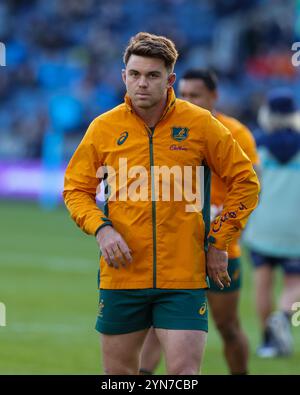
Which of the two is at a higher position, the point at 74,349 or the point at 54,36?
the point at 54,36

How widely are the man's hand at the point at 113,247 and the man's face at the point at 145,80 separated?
2.30 feet

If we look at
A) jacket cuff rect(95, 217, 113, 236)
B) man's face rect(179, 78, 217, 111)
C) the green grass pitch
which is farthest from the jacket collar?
the green grass pitch

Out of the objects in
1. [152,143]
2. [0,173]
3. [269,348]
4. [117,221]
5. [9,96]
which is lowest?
[269,348]

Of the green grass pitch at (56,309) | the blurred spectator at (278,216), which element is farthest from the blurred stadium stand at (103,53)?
the blurred spectator at (278,216)

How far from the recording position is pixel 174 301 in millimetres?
6137

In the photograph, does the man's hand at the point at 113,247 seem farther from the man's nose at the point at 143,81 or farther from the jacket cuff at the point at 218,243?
the man's nose at the point at 143,81

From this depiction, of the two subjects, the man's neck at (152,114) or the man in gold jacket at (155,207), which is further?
the man's neck at (152,114)

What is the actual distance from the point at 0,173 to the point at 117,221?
21.6 metres

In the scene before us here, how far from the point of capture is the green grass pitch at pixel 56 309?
9.55 m

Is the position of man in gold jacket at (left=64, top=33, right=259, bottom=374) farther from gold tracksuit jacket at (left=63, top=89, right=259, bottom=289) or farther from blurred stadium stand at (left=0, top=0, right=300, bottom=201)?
blurred stadium stand at (left=0, top=0, right=300, bottom=201)

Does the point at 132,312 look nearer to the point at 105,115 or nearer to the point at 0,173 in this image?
the point at 105,115

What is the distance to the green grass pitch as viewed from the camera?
9555 mm

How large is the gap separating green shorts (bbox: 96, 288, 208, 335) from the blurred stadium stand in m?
21.9

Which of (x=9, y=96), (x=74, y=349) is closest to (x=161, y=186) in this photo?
(x=74, y=349)
